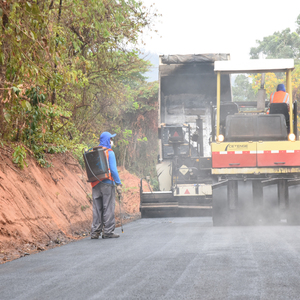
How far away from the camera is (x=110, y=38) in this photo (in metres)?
13.0

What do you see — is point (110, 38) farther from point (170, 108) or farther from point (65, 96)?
point (170, 108)

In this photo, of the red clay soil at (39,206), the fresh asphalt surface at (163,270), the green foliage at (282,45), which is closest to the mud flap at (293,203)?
the fresh asphalt surface at (163,270)

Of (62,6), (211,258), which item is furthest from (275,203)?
(62,6)

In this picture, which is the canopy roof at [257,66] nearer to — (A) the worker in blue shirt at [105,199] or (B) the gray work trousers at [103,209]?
(A) the worker in blue shirt at [105,199]

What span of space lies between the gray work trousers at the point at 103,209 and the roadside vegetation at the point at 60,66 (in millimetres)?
1654

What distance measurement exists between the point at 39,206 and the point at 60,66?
2.76 metres

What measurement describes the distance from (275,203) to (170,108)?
7.55m

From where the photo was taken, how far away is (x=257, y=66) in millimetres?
10430

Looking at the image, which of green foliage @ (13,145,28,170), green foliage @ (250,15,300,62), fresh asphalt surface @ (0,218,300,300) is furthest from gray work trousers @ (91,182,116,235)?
green foliage @ (250,15,300,62)

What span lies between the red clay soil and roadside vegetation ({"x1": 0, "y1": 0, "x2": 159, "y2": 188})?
37 cm

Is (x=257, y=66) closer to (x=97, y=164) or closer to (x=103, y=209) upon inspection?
(x=97, y=164)

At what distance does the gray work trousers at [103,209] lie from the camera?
8.61m

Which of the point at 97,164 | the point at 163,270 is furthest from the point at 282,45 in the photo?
the point at 163,270

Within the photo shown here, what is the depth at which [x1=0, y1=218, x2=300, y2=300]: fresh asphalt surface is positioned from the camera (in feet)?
13.4
